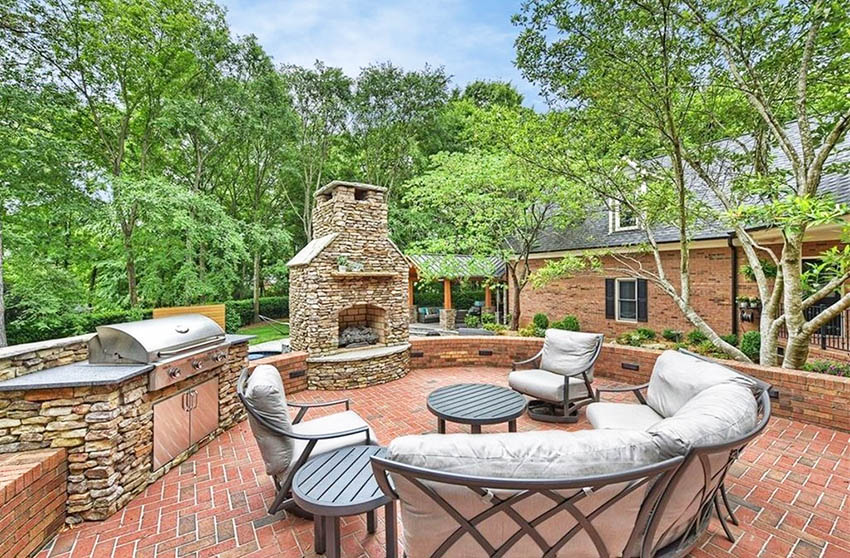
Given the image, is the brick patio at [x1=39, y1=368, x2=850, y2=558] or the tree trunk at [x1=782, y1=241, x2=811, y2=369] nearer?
the brick patio at [x1=39, y1=368, x2=850, y2=558]

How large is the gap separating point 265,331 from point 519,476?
49.1 ft

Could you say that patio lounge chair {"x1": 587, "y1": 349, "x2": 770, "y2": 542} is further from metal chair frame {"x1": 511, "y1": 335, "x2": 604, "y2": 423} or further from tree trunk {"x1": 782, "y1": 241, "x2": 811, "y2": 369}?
tree trunk {"x1": 782, "y1": 241, "x2": 811, "y2": 369}

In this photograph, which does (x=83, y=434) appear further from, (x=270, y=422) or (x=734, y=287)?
(x=734, y=287)

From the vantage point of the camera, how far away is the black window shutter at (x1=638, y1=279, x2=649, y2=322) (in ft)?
32.6

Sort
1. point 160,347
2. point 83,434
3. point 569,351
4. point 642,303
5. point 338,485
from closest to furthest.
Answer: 1. point 338,485
2. point 83,434
3. point 160,347
4. point 569,351
5. point 642,303

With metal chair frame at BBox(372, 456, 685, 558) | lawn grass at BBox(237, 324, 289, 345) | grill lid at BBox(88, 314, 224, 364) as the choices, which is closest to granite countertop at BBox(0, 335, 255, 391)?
grill lid at BBox(88, 314, 224, 364)

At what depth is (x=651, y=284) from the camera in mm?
9711

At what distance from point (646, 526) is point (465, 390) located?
108 inches

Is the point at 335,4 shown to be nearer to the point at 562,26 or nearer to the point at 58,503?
the point at 562,26

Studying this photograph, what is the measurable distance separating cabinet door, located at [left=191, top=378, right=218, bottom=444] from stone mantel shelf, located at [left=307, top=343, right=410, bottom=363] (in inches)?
84.9

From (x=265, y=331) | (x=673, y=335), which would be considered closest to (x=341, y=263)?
(x=673, y=335)

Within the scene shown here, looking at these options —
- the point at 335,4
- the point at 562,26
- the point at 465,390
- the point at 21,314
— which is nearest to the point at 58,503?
the point at 465,390

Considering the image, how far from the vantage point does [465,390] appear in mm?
4484

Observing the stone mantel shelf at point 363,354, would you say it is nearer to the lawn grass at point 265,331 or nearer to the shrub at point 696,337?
the shrub at point 696,337
